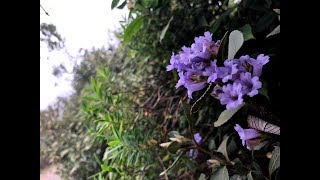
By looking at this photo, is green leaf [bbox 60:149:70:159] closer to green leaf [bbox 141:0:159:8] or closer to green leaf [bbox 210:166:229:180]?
green leaf [bbox 141:0:159:8]

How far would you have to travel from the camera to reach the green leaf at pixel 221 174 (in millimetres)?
721

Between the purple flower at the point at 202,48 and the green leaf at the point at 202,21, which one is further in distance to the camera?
the green leaf at the point at 202,21

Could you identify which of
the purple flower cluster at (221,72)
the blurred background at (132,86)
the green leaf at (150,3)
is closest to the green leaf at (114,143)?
the blurred background at (132,86)

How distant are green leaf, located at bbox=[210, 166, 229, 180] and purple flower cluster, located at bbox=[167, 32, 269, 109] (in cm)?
20

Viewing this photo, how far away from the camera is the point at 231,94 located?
600 mm

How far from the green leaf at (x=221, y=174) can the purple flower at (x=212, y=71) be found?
0.24 m

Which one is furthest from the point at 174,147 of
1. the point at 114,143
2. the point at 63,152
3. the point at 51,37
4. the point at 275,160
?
Answer: the point at 63,152

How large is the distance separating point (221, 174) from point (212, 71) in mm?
258

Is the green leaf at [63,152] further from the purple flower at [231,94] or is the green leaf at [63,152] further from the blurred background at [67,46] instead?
the purple flower at [231,94]

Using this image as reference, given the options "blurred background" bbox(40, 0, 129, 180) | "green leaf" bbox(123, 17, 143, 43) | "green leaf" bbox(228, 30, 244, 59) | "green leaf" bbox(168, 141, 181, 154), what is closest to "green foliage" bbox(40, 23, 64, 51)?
"blurred background" bbox(40, 0, 129, 180)
